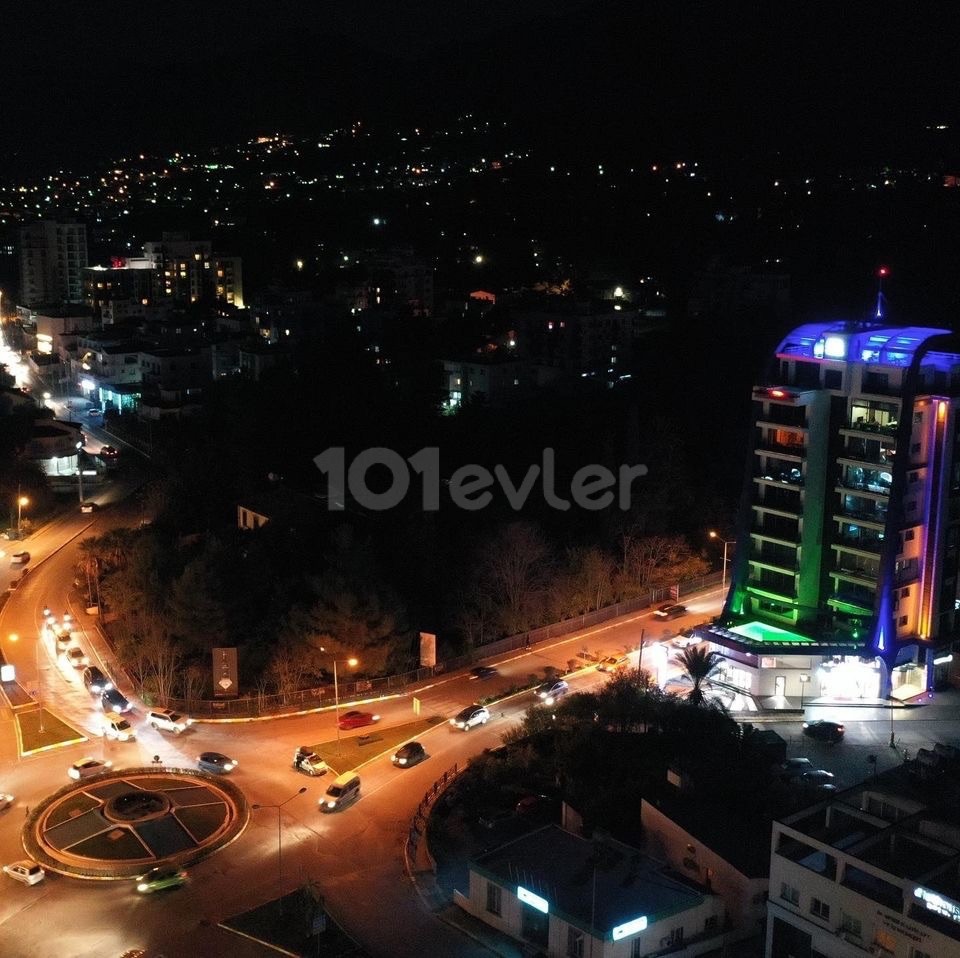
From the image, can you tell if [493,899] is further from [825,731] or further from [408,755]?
[825,731]

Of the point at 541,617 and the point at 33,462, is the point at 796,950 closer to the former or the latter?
the point at 541,617

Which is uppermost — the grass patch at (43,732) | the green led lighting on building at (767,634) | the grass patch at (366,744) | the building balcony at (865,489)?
the building balcony at (865,489)

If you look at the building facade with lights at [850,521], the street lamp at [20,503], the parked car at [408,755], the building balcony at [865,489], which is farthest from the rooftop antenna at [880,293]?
the street lamp at [20,503]

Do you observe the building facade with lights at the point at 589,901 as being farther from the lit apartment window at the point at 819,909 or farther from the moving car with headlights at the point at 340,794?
the moving car with headlights at the point at 340,794

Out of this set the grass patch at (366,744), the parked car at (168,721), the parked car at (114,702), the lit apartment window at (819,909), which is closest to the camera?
the lit apartment window at (819,909)

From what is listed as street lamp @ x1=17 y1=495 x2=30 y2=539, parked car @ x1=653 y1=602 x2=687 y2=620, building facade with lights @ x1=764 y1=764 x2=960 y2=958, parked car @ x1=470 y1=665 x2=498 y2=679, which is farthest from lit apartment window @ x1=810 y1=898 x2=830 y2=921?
street lamp @ x1=17 y1=495 x2=30 y2=539

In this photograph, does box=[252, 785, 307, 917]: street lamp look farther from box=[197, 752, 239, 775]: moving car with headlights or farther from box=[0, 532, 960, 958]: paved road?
box=[197, 752, 239, 775]: moving car with headlights

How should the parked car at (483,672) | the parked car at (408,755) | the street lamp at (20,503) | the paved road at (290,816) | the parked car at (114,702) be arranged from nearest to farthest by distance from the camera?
the paved road at (290,816) → the parked car at (408,755) → the parked car at (114,702) → the parked car at (483,672) → the street lamp at (20,503)
